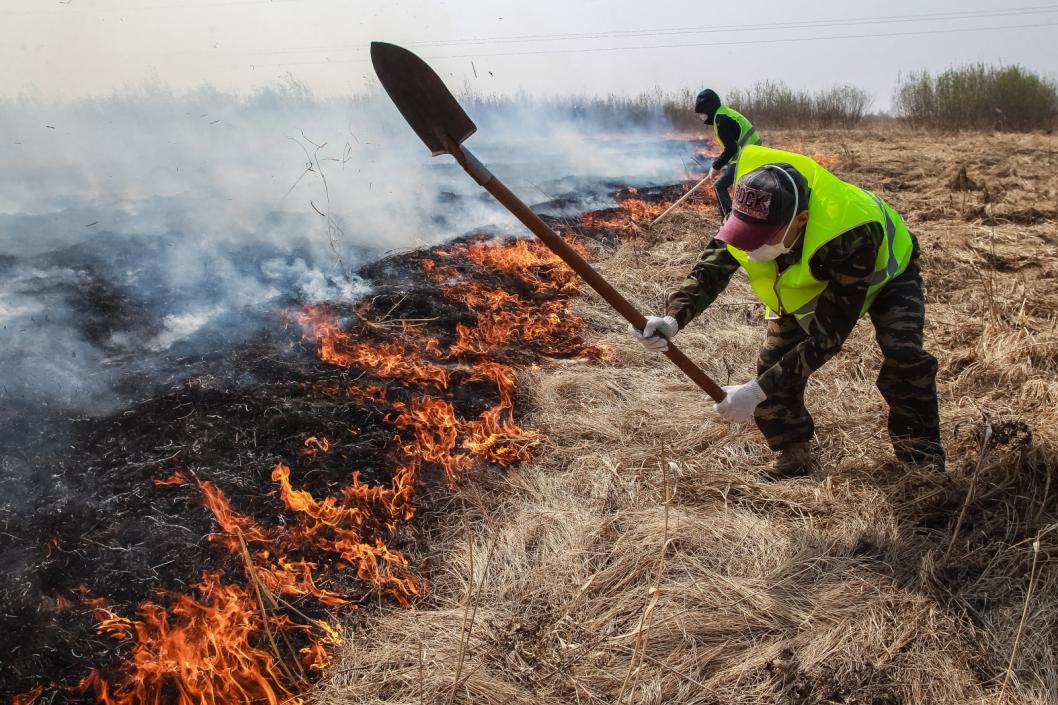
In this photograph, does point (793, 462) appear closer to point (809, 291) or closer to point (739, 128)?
point (809, 291)

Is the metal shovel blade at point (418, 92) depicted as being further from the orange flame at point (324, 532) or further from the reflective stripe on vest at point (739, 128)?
the reflective stripe on vest at point (739, 128)

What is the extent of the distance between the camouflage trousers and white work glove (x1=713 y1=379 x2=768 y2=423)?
0.30 metres

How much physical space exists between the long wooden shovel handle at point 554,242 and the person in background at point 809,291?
115mm

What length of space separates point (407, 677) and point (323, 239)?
5048 mm

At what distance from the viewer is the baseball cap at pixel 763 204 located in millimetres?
2459

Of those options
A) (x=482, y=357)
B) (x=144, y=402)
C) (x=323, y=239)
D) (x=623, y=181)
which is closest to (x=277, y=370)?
(x=144, y=402)

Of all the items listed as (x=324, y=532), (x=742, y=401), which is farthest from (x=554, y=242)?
(x=324, y=532)

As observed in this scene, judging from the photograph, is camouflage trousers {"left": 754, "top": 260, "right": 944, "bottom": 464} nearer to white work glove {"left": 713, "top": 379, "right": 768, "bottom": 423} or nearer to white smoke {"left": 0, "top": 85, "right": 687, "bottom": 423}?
white work glove {"left": 713, "top": 379, "right": 768, "bottom": 423}

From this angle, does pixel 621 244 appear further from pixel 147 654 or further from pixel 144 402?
pixel 147 654

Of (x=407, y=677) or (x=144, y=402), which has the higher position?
(x=144, y=402)

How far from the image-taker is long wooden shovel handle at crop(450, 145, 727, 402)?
2.39 metres

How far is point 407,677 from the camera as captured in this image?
7.43 feet

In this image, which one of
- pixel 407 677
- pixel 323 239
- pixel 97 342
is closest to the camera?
pixel 407 677

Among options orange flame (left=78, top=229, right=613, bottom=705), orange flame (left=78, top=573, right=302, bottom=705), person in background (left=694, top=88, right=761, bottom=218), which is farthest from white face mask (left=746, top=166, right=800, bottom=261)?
person in background (left=694, top=88, right=761, bottom=218)
